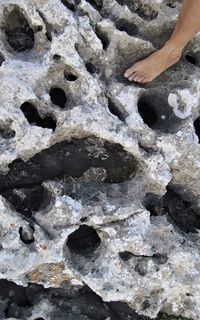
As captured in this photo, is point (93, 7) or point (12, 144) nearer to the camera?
point (12, 144)

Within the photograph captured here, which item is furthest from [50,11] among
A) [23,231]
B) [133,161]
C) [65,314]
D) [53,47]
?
[65,314]

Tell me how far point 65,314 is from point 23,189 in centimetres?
60

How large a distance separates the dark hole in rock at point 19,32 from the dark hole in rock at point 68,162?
49 cm

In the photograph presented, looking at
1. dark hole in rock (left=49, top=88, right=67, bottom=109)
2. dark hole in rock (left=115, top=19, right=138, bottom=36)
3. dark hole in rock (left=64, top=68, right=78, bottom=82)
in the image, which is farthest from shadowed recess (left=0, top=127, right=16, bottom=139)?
dark hole in rock (left=115, top=19, right=138, bottom=36)

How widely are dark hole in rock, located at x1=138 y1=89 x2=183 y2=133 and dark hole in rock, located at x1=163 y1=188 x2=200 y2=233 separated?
340mm

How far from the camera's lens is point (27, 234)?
2713mm

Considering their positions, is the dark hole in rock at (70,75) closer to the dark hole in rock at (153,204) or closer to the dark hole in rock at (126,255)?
the dark hole in rock at (153,204)

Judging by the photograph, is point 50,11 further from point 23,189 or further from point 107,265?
point 107,265

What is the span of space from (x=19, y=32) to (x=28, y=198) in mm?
771

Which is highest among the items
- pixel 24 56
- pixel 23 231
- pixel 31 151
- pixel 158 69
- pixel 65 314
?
pixel 158 69

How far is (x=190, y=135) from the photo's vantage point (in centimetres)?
289

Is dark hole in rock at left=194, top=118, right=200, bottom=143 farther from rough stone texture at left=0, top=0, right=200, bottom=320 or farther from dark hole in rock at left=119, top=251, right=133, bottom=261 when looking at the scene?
dark hole in rock at left=119, top=251, right=133, bottom=261

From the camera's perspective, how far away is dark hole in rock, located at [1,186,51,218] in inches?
111

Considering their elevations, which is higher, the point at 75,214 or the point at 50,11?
the point at 50,11
